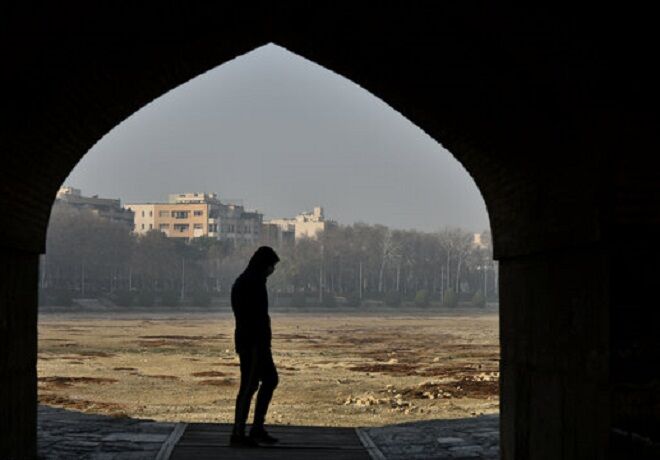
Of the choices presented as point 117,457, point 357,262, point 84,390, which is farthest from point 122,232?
point 117,457

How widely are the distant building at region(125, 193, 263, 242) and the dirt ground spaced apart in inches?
2775

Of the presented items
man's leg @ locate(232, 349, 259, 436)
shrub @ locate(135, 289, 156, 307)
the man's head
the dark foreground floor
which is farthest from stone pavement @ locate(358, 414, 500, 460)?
shrub @ locate(135, 289, 156, 307)

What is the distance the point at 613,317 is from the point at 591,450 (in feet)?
2.96

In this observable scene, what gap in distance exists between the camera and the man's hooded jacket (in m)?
9.11

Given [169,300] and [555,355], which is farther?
[169,300]

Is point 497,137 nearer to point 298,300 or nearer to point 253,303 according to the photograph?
point 253,303

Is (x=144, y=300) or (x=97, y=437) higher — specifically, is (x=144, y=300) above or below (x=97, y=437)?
above

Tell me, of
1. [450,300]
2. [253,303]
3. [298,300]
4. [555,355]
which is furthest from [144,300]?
[555,355]

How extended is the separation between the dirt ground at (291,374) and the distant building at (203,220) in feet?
231

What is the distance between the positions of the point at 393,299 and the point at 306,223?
40.0 meters

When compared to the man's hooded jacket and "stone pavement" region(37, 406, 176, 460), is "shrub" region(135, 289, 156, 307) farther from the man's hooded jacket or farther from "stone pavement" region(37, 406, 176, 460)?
the man's hooded jacket

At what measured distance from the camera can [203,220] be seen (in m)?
133

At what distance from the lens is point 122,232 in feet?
351

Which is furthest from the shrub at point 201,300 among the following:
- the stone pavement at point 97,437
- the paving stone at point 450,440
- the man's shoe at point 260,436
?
the man's shoe at point 260,436
